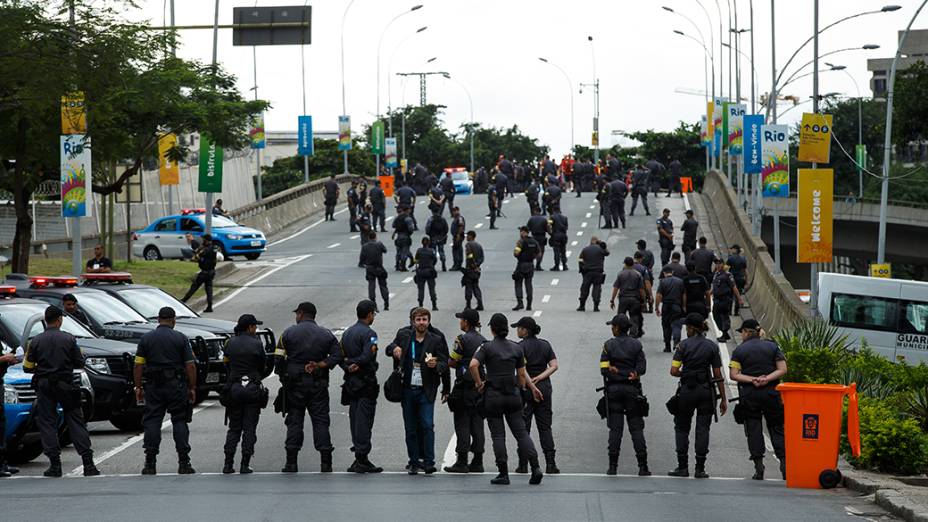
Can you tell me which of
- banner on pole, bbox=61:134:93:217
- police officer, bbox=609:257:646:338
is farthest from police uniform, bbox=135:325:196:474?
police officer, bbox=609:257:646:338

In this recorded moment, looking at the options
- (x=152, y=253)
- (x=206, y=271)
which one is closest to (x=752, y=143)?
(x=206, y=271)

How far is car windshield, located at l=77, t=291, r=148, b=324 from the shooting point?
2041 cm

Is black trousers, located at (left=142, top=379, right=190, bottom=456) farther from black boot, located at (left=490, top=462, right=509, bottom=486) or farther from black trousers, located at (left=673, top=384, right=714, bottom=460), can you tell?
black trousers, located at (left=673, top=384, right=714, bottom=460)

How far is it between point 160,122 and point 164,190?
27614 mm

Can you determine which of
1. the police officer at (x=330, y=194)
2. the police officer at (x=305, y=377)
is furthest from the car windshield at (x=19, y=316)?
the police officer at (x=330, y=194)

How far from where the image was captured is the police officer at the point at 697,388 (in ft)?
49.9

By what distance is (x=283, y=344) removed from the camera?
49.5ft

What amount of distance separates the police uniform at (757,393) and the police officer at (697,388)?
10.0 inches

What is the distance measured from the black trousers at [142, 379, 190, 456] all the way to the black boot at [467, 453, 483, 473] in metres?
2.89

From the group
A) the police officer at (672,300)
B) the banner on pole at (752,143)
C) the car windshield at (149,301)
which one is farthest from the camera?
the banner on pole at (752,143)

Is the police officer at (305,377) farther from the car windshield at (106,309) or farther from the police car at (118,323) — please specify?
the car windshield at (106,309)

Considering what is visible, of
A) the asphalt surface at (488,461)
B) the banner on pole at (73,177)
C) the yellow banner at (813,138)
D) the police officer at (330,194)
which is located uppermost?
the yellow banner at (813,138)

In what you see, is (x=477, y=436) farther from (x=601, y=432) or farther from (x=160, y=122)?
(x=160, y=122)

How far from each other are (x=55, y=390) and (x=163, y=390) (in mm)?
1105
